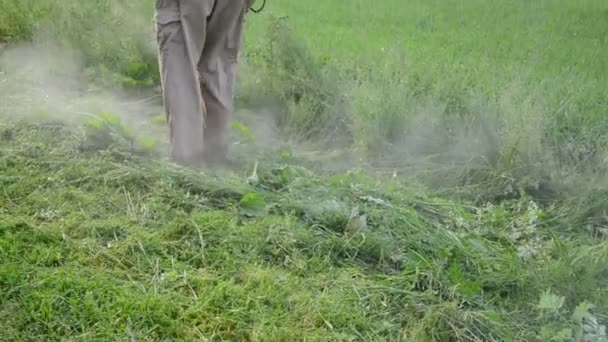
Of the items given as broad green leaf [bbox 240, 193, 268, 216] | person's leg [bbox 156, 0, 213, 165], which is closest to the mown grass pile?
broad green leaf [bbox 240, 193, 268, 216]

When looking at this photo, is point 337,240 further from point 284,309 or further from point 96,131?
point 96,131

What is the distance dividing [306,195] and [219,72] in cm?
96

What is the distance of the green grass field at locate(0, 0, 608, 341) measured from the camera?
2.08m

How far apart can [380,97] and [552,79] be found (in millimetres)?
1188

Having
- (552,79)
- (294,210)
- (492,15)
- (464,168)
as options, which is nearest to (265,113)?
(464,168)

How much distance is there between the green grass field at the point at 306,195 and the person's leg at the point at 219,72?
0.15m

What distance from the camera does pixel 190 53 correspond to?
3256mm

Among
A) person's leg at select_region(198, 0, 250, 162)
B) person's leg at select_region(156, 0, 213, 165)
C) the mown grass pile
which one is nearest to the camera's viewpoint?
the mown grass pile

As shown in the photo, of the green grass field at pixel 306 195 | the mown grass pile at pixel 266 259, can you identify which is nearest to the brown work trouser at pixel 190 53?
the green grass field at pixel 306 195

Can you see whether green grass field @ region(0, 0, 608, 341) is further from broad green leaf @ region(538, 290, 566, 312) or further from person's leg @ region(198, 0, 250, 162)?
person's leg @ region(198, 0, 250, 162)

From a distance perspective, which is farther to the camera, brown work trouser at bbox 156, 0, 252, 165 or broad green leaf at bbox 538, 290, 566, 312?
brown work trouser at bbox 156, 0, 252, 165

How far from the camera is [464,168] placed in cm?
360

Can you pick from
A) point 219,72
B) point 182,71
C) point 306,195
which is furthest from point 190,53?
point 306,195

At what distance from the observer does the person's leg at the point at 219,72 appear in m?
3.41
